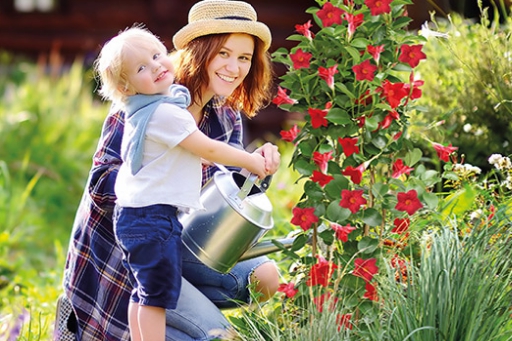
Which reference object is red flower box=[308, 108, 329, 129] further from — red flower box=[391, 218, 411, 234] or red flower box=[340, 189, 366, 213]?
red flower box=[391, 218, 411, 234]

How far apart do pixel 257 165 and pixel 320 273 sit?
0.35 metres

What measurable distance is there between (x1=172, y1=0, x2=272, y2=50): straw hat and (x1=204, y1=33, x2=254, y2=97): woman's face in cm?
4

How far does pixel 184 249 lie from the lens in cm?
299

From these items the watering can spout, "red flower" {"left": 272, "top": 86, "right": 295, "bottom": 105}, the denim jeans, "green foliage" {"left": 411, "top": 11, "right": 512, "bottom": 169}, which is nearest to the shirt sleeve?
the denim jeans

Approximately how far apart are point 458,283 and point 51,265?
3.44 meters

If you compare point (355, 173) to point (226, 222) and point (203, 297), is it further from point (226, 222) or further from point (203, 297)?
point (203, 297)

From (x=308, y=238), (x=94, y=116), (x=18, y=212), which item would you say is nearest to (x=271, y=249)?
(x=308, y=238)

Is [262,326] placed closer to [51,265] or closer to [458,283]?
[458,283]

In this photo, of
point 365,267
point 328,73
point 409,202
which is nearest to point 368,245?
point 365,267

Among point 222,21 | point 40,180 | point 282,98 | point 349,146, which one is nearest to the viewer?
point 349,146

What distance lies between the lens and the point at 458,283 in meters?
2.25

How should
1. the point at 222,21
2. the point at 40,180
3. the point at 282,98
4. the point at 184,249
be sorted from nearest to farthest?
the point at 282,98
the point at 222,21
the point at 184,249
the point at 40,180

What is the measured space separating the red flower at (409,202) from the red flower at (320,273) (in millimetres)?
255

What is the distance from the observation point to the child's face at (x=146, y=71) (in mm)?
2578
